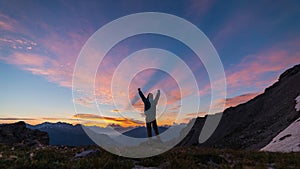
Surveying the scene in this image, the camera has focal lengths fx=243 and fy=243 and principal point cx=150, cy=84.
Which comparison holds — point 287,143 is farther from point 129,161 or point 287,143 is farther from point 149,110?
point 129,161

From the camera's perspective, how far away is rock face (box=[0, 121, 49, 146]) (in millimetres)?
32878

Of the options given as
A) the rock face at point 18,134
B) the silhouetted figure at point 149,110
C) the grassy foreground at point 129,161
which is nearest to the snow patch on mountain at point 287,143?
the grassy foreground at point 129,161

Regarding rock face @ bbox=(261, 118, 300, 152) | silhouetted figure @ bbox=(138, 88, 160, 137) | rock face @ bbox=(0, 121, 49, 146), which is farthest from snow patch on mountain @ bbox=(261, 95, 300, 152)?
rock face @ bbox=(0, 121, 49, 146)

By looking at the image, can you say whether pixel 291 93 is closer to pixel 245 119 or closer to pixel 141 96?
pixel 245 119

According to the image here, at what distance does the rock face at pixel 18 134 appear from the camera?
32.9m

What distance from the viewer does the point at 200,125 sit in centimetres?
19625

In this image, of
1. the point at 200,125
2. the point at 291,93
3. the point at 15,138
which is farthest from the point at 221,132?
the point at 15,138

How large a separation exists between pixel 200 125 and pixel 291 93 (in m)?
104

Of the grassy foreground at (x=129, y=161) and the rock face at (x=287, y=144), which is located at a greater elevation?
the grassy foreground at (x=129, y=161)

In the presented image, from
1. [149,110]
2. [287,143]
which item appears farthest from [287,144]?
[149,110]

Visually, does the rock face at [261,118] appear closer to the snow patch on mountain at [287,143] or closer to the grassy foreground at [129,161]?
the snow patch on mountain at [287,143]

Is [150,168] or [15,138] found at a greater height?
[15,138]

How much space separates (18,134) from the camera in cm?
3431

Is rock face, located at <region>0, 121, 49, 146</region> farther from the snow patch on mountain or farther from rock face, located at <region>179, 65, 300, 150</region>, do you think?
rock face, located at <region>179, 65, 300, 150</region>
